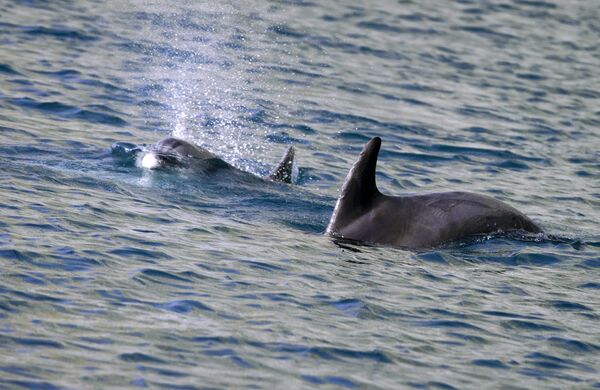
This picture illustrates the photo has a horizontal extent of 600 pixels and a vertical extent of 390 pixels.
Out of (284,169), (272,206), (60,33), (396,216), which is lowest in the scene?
(272,206)

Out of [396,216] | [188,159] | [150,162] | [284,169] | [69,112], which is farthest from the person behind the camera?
[69,112]

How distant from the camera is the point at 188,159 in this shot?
1525cm

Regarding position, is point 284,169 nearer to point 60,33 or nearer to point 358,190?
point 358,190

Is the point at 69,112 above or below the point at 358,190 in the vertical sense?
below

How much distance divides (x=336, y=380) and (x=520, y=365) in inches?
69.6

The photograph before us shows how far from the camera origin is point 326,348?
9.52m

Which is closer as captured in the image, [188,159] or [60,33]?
[188,159]

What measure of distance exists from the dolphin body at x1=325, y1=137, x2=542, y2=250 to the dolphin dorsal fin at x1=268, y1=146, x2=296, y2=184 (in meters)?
2.60

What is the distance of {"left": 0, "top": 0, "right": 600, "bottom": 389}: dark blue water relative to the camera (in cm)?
939

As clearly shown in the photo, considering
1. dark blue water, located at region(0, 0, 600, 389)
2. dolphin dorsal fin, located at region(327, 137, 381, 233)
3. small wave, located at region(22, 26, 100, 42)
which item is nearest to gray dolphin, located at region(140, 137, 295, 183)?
dark blue water, located at region(0, 0, 600, 389)

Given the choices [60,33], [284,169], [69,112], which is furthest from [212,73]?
[284,169]

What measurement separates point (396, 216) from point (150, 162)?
3795 mm

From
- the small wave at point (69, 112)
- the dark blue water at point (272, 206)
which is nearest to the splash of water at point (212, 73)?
the dark blue water at point (272, 206)

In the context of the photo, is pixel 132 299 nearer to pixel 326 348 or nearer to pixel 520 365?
pixel 326 348
